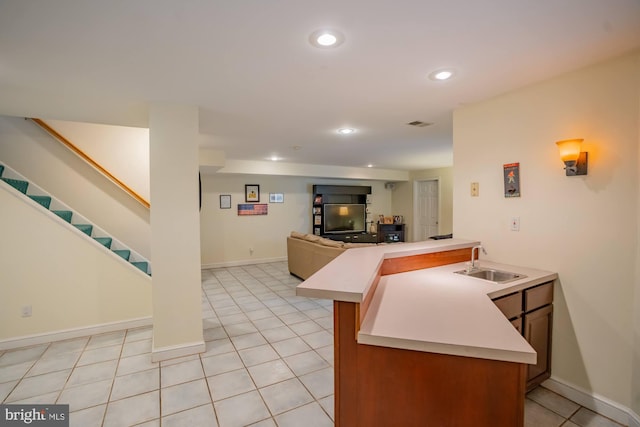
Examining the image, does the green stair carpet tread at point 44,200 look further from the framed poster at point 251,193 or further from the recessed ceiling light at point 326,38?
the recessed ceiling light at point 326,38

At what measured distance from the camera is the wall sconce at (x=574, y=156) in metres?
2.01

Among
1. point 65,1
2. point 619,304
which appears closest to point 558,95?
point 619,304

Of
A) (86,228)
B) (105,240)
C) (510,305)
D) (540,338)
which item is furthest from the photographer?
(105,240)

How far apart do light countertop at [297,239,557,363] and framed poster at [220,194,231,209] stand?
5105 millimetres

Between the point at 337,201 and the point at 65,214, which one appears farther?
the point at 337,201

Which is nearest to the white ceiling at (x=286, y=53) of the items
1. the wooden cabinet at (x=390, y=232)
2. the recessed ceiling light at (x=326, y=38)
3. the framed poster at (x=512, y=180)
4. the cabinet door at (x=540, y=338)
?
the recessed ceiling light at (x=326, y=38)

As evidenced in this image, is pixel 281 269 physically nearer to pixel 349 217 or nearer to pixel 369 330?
pixel 349 217

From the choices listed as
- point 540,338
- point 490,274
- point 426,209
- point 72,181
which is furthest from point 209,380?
point 426,209

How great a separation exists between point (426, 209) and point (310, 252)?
4.57 m

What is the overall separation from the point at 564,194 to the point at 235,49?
246cm

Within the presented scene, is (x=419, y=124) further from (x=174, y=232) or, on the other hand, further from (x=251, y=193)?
(x=251, y=193)

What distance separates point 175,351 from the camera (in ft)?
8.96

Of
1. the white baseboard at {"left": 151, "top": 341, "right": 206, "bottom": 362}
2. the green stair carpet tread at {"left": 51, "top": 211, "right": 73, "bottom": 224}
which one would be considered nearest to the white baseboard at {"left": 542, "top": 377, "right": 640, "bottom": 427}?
the white baseboard at {"left": 151, "top": 341, "right": 206, "bottom": 362}

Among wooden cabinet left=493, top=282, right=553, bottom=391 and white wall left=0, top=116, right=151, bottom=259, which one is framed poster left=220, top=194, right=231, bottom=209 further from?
wooden cabinet left=493, top=282, right=553, bottom=391
